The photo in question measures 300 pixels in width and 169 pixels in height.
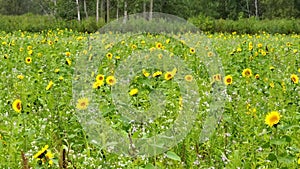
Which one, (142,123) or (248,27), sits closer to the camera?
(142,123)

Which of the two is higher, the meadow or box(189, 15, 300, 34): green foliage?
the meadow

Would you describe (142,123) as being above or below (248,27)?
above

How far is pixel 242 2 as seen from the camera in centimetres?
4416

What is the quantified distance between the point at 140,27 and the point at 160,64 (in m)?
13.0

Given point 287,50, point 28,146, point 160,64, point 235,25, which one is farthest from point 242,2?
point 28,146

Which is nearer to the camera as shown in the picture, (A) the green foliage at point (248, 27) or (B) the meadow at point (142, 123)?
(B) the meadow at point (142, 123)

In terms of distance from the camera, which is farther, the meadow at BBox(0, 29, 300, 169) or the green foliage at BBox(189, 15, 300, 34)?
the green foliage at BBox(189, 15, 300, 34)

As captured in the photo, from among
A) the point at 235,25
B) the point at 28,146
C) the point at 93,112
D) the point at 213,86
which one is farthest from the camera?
the point at 235,25

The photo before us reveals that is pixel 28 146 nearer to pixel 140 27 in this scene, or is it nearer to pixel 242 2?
pixel 140 27

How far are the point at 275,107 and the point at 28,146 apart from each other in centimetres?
181

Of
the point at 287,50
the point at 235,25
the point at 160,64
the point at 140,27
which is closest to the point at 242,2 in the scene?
the point at 235,25

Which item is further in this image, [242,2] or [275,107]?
[242,2]

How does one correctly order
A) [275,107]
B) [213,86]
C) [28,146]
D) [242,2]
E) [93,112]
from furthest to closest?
[242,2], [213,86], [275,107], [93,112], [28,146]

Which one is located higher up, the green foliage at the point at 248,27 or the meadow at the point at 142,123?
the meadow at the point at 142,123
